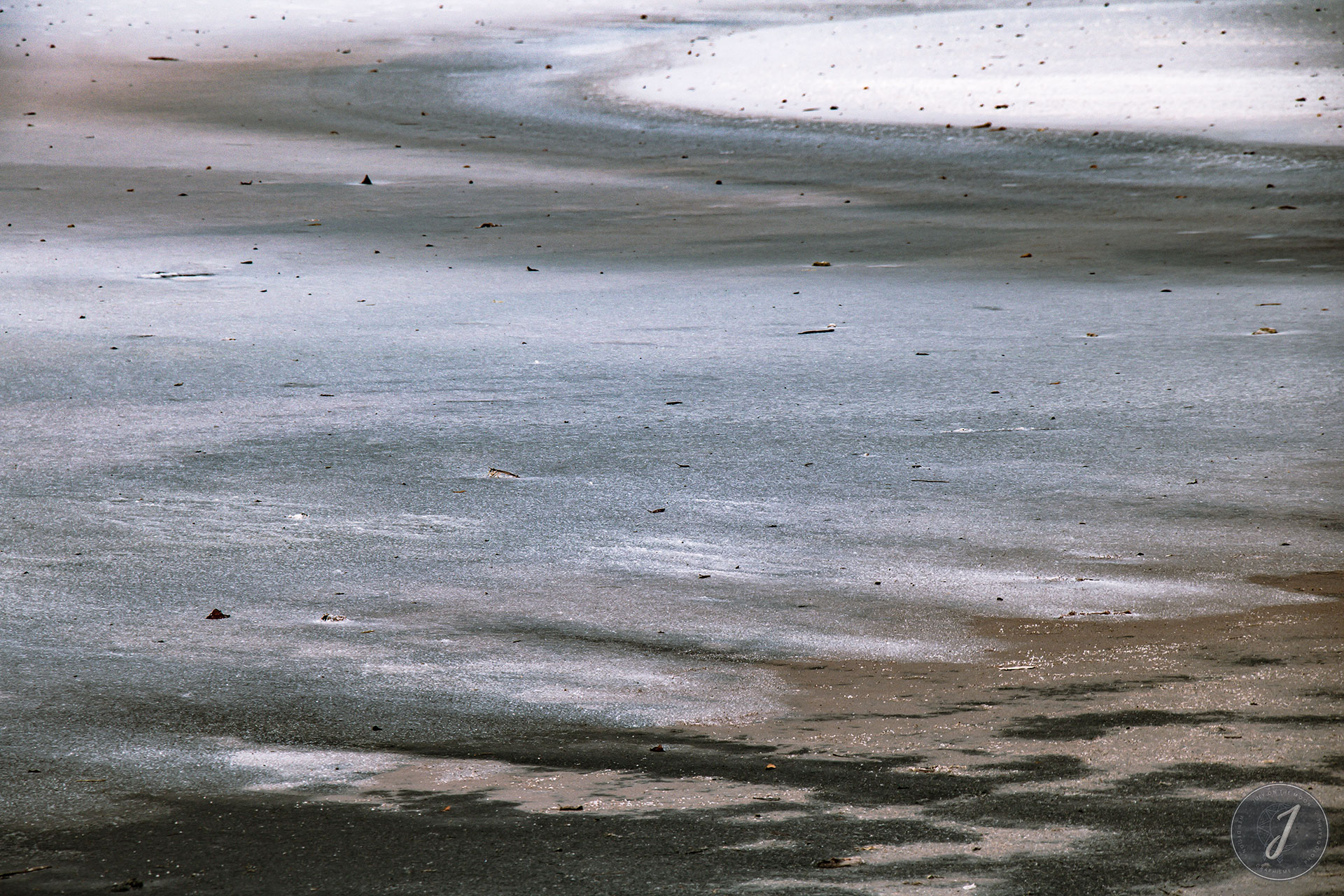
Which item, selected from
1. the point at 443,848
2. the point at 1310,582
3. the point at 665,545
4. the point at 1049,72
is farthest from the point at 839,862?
the point at 1049,72

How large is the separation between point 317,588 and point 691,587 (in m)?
1.16

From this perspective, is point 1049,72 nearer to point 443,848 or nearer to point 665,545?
point 665,545

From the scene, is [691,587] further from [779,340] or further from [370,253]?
[370,253]

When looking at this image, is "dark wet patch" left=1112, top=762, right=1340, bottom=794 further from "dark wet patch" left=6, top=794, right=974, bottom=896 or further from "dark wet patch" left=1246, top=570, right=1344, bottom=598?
"dark wet patch" left=1246, top=570, right=1344, bottom=598

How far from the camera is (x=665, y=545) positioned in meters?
5.20

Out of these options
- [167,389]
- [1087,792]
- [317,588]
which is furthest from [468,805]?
[167,389]

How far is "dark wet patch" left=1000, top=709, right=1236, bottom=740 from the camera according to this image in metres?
3.66

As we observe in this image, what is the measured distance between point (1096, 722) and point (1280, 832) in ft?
2.28

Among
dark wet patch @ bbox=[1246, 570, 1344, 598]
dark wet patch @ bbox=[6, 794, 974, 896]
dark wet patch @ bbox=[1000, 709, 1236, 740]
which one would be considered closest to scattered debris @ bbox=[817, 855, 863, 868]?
dark wet patch @ bbox=[6, 794, 974, 896]

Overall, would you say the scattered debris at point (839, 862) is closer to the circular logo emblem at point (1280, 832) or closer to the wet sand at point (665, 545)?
the wet sand at point (665, 545)

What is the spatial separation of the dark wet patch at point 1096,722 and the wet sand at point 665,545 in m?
0.01

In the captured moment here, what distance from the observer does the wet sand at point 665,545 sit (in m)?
3.21

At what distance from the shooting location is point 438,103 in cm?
1788

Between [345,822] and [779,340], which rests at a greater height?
[779,340]
